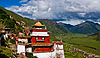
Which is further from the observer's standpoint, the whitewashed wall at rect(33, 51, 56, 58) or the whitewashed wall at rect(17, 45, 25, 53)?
the whitewashed wall at rect(33, 51, 56, 58)

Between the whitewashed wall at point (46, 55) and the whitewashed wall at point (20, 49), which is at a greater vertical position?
the whitewashed wall at point (20, 49)

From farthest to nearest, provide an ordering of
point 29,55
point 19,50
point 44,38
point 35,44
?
1. point 44,38
2. point 35,44
3. point 29,55
4. point 19,50

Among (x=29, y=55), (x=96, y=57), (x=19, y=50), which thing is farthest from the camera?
(x=96, y=57)

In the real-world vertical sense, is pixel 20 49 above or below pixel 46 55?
above

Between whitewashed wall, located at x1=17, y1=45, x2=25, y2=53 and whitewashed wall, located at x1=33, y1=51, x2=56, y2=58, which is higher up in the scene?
whitewashed wall, located at x1=17, y1=45, x2=25, y2=53

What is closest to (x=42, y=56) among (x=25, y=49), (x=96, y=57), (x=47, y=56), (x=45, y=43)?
(x=47, y=56)

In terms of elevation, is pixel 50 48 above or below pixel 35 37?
below

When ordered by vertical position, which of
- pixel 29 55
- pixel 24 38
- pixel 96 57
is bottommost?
pixel 96 57

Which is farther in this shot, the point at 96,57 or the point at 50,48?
the point at 96,57

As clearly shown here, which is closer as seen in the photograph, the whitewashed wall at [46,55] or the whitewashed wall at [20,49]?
the whitewashed wall at [20,49]

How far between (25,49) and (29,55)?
6.78 ft

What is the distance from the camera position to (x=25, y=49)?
31.0 m

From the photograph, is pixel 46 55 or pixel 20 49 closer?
pixel 20 49

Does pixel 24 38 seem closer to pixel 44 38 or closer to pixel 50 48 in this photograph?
pixel 44 38
